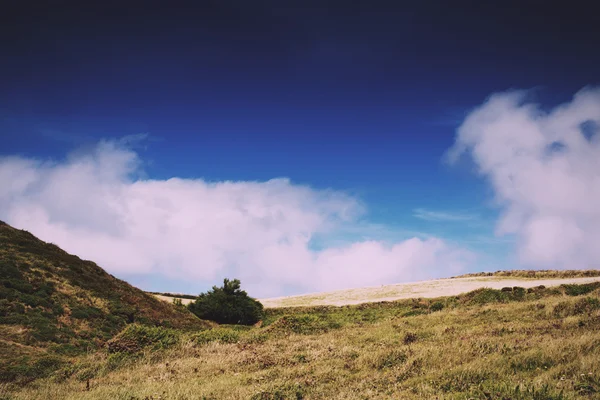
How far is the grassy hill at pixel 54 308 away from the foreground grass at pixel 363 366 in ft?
14.9

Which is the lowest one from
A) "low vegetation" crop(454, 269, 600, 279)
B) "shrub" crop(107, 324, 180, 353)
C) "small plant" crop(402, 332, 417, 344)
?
"low vegetation" crop(454, 269, 600, 279)

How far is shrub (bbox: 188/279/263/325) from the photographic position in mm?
41500

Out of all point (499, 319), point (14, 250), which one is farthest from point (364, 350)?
point (14, 250)

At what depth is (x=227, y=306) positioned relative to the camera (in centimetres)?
4166

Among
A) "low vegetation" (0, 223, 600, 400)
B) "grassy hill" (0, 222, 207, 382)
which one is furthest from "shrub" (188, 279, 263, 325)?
"low vegetation" (0, 223, 600, 400)

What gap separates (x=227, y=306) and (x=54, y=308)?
19530mm

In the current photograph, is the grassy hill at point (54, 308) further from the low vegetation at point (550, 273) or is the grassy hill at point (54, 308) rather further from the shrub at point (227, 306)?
the low vegetation at point (550, 273)

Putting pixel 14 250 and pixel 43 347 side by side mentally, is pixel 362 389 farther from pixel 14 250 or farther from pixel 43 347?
pixel 14 250

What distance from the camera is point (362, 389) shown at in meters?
8.62

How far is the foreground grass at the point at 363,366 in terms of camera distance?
8000 millimetres

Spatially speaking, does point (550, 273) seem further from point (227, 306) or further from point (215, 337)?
point (215, 337)

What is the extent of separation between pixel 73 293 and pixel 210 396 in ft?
82.4

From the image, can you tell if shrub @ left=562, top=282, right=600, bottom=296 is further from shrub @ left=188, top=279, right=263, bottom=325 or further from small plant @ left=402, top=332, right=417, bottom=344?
shrub @ left=188, top=279, right=263, bottom=325

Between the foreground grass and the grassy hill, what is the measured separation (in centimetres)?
456
